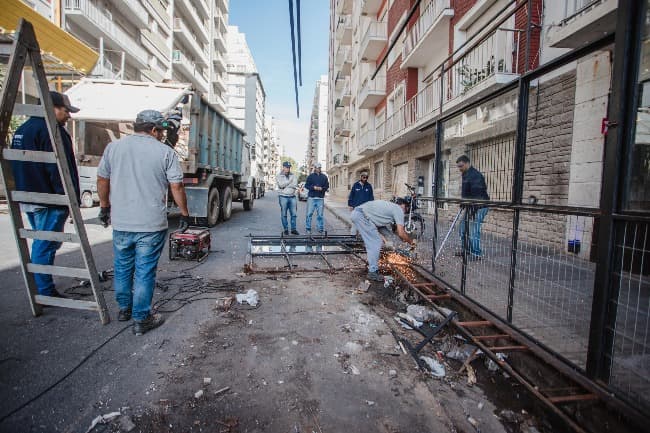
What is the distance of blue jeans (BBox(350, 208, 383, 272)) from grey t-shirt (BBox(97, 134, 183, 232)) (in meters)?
2.83

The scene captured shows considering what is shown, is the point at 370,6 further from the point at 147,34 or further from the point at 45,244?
the point at 45,244

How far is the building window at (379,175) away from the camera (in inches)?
759

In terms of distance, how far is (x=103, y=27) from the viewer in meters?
17.3

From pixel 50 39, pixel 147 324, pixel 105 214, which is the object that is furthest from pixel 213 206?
pixel 50 39

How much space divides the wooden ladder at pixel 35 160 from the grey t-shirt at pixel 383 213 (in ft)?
11.2

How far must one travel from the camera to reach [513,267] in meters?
2.86

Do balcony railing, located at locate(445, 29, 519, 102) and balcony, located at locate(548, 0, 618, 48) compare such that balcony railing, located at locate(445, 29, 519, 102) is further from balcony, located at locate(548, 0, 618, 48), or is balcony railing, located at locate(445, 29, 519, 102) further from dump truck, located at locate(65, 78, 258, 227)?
dump truck, located at locate(65, 78, 258, 227)

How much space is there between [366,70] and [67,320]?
76.0 ft

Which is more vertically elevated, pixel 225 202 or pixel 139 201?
pixel 139 201

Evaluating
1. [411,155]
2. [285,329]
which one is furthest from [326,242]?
[411,155]

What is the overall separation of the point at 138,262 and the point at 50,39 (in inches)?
417

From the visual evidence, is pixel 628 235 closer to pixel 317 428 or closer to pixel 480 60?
pixel 317 428

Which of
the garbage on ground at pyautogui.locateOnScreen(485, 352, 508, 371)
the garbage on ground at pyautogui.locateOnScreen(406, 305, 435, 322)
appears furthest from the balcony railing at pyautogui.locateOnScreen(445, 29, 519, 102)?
the garbage on ground at pyautogui.locateOnScreen(485, 352, 508, 371)

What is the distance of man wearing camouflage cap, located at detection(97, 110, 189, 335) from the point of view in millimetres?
2814
